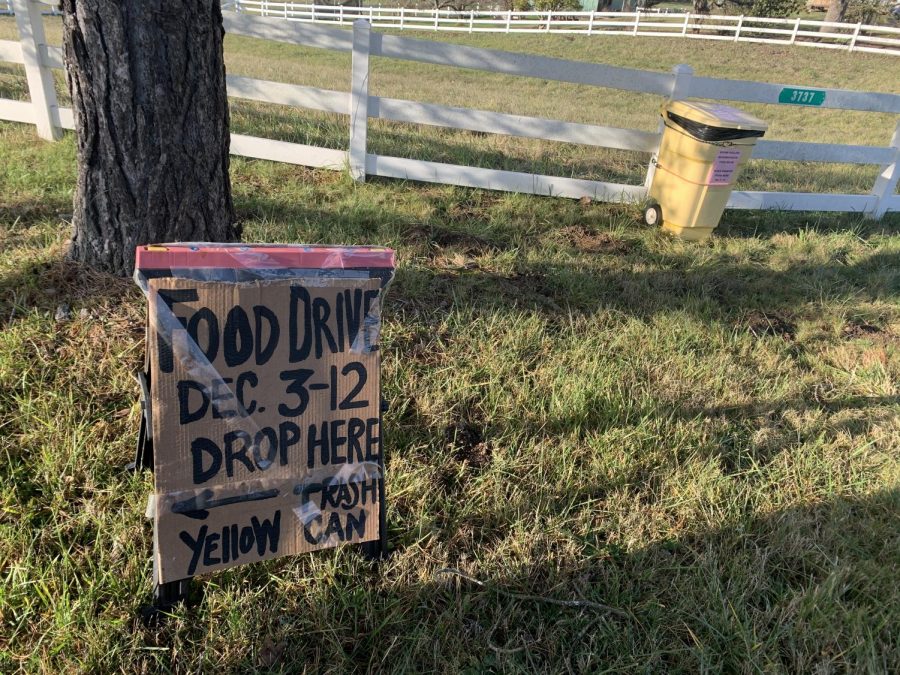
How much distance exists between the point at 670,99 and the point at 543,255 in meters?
2.39

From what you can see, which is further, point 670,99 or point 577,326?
point 670,99

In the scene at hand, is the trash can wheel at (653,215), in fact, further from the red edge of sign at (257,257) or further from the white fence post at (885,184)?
the red edge of sign at (257,257)

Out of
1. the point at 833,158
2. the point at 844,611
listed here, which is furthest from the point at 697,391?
the point at 833,158

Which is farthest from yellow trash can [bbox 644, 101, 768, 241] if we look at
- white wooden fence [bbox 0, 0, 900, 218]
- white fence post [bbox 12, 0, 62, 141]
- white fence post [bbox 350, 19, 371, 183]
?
white fence post [bbox 12, 0, 62, 141]

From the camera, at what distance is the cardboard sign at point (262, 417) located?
167 cm

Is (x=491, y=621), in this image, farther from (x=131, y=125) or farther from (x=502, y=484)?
(x=131, y=125)

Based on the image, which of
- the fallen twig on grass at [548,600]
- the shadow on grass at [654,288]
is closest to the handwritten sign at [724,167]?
the shadow on grass at [654,288]

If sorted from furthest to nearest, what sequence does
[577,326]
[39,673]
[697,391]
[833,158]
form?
[833,158], [577,326], [697,391], [39,673]

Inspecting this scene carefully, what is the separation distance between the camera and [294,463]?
6.15ft

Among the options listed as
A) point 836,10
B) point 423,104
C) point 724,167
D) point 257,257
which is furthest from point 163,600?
point 836,10

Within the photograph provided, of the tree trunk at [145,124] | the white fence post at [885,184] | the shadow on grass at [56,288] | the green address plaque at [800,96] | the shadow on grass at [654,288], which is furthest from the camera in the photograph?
the white fence post at [885,184]

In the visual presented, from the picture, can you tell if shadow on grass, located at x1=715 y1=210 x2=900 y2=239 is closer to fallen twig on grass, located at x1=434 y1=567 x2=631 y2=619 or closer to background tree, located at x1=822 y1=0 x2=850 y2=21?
fallen twig on grass, located at x1=434 y1=567 x2=631 y2=619

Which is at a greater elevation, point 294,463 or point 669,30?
point 669,30

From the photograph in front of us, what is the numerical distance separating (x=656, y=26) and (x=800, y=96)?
2735 cm
